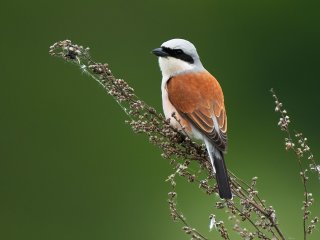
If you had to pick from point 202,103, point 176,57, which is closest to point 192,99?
point 202,103

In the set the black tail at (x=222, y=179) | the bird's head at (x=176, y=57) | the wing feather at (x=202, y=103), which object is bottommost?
the black tail at (x=222, y=179)

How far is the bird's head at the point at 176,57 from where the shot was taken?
4.45 m

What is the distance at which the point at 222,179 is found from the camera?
3.43m

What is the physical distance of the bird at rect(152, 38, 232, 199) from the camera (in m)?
4.04

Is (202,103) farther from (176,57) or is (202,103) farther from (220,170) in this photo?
(220,170)

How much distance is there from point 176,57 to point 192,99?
0.97ft

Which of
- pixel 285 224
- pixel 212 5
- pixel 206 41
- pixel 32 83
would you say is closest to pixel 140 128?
pixel 285 224

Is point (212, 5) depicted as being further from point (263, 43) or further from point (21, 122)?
point (21, 122)

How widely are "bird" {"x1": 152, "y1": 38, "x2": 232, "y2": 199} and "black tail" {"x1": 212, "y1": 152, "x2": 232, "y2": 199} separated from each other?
1 centimetres

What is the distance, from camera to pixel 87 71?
3.40m

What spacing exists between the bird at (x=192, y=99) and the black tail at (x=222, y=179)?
0.01 metres

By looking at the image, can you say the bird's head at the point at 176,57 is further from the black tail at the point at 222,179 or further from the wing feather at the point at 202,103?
the black tail at the point at 222,179

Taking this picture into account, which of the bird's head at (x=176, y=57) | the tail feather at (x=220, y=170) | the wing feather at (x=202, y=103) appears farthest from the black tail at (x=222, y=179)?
the bird's head at (x=176, y=57)

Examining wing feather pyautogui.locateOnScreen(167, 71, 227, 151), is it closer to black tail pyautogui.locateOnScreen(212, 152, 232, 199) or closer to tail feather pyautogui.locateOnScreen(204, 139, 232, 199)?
tail feather pyautogui.locateOnScreen(204, 139, 232, 199)
